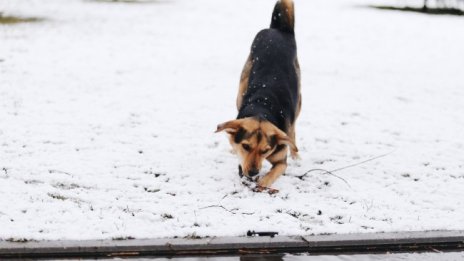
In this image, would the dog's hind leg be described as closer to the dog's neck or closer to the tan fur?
the dog's neck

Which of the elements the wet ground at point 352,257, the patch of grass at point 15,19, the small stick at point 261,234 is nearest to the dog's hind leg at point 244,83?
the small stick at point 261,234

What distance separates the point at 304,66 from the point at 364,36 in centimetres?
506

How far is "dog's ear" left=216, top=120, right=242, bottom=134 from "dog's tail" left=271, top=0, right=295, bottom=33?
252 centimetres

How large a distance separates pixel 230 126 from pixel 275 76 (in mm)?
1456

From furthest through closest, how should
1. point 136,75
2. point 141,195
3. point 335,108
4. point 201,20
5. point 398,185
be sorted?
1. point 201,20
2. point 136,75
3. point 335,108
4. point 398,185
5. point 141,195

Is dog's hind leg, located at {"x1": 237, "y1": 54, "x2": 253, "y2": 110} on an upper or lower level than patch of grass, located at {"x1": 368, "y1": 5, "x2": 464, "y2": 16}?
lower

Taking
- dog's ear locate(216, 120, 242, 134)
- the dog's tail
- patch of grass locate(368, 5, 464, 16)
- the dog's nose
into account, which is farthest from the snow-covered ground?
patch of grass locate(368, 5, 464, 16)

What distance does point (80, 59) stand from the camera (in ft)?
42.1

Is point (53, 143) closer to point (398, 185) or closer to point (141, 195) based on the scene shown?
point (141, 195)

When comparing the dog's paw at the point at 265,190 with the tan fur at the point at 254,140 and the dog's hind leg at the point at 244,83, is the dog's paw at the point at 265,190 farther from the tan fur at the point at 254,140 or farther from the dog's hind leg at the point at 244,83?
the dog's hind leg at the point at 244,83

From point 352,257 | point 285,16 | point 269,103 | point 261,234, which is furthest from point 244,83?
point 352,257

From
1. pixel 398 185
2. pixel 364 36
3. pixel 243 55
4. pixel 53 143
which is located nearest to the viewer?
pixel 398 185

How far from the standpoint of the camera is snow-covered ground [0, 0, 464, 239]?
5.68 metres

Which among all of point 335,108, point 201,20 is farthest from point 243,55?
point 201,20
